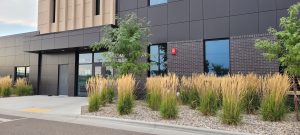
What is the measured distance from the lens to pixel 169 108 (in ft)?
29.2

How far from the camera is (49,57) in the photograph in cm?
2192

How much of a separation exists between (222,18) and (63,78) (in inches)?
515

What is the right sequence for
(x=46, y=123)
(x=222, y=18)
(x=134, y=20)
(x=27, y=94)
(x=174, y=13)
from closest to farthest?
1. (x=46, y=123)
2. (x=134, y=20)
3. (x=222, y=18)
4. (x=174, y=13)
5. (x=27, y=94)

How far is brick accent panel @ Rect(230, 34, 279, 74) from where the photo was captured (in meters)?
12.5

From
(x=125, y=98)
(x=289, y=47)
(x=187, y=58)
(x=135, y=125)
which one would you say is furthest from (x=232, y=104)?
(x=187, y=58)

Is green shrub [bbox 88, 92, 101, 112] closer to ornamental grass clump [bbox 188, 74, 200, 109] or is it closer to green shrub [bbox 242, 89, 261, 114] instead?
ornamental grass clump [bbox 188, 74, 200, 109]

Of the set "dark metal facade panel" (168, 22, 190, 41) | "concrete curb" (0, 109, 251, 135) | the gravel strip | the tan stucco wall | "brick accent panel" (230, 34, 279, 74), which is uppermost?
the tan stucco wall

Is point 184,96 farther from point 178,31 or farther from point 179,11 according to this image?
point 179,11

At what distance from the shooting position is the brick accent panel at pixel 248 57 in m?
12.5

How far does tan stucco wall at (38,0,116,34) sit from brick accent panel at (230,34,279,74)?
8375 millimetres

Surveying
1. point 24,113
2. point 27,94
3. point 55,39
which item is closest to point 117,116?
point 24,113

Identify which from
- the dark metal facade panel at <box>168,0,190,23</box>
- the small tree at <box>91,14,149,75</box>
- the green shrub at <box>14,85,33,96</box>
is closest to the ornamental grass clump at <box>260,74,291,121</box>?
the small tree at <box>91,14,149,75</box>

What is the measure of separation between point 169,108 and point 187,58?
20.7 feet

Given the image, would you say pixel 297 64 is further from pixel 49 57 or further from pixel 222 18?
pixel 49 57
